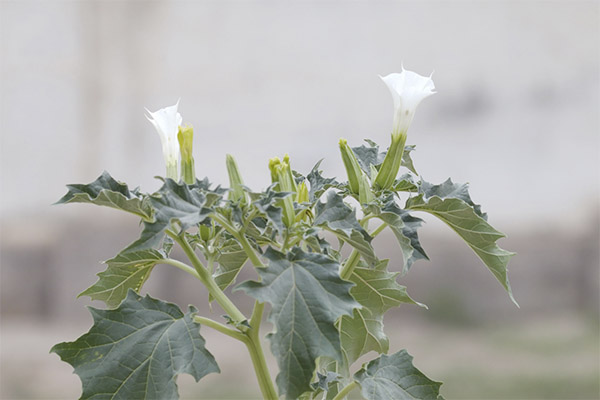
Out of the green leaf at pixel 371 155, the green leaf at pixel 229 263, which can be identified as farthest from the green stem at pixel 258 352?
the green leaf at pixel 371 155

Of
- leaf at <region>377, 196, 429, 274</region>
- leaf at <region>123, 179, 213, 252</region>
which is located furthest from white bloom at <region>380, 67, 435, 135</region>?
leaf at <region>123, 179, 213, 252</region>

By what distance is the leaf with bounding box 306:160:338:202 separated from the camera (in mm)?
631

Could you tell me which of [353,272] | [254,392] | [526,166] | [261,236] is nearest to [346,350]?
[353,272]

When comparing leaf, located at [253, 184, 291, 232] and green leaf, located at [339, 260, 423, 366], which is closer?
leaf, located at [253, 184, 291, 232]

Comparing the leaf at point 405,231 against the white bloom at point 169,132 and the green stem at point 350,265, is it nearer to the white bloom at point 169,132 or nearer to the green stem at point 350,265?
the green stem at point 350,265

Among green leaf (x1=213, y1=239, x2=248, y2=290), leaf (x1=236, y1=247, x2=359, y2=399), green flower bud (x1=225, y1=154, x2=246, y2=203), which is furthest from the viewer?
green leaf (x1=213, y1=239, x2=248, y2=290)

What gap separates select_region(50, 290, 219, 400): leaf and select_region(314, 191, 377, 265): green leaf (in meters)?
0.13

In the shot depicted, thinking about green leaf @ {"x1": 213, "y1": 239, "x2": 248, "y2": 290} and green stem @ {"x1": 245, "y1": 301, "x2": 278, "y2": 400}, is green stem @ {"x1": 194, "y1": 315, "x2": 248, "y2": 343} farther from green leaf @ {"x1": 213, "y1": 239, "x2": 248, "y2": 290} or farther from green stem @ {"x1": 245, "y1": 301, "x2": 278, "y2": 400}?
green leaf @ {"x1": 213, "y1": 239, "x2": 248, "y2": 290}

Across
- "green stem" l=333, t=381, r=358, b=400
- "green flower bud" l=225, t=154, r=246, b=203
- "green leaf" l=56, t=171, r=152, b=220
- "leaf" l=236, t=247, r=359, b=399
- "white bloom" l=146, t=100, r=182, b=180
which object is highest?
"white bloom" l=146, t=100, r=182, b=180

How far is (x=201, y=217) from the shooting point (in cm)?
47

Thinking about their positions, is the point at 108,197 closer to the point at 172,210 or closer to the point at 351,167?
the point at 172,210

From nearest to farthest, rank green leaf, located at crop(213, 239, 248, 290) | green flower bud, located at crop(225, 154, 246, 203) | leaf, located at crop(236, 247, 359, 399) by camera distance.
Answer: leaf, located at crop(236, 247, 359, 399), green flower bud, located at crop(225, 154, 246, 203), green leaf, located at crop(213, 239, 248, 290)

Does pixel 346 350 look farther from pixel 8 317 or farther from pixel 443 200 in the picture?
pixel 8 317

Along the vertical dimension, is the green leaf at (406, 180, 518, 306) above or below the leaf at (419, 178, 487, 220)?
below
